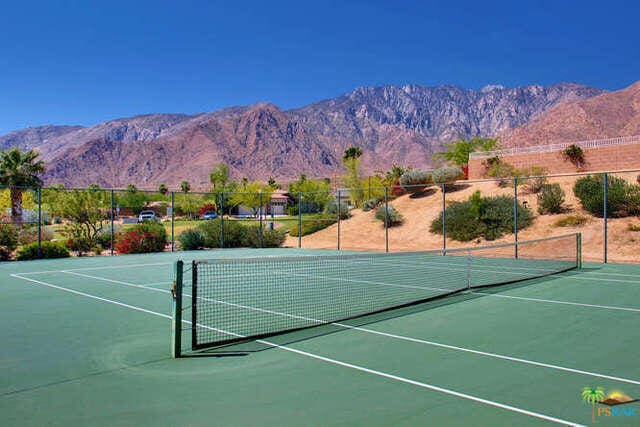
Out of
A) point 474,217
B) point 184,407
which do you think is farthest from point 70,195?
point 184,407

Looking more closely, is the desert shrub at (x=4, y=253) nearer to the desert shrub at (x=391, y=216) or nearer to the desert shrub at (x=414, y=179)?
the desert shrub at (x=391, y=216)

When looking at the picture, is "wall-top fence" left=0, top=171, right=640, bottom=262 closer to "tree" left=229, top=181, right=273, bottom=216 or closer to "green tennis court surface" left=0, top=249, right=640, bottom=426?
"green tennis court surface" left=0, top=249, right=640, bottom=426

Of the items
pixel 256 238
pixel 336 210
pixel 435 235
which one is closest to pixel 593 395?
pixel 256 238

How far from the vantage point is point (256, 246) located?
90.4 ft

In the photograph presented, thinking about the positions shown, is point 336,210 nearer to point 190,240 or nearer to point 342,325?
point 190,240

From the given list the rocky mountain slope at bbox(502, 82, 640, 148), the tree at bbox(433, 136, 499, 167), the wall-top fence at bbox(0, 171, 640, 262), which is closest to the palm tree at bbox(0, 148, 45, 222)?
the wall-top fence at bbox(0, 171, 640, 262)

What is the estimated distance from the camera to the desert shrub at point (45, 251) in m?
21.0

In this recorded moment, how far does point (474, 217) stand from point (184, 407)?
25.9 metres

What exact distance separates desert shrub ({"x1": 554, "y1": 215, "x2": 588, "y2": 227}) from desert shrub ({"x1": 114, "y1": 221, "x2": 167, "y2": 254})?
66.1ft

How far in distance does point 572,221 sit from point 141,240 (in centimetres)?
2145

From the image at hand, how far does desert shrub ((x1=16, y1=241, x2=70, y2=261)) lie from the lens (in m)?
21.0

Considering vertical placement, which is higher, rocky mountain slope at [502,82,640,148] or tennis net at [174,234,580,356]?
rocky mountain slope at [502,82,640,148]

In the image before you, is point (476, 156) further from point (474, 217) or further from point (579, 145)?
point (474, 217)

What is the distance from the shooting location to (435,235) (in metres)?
31.1
